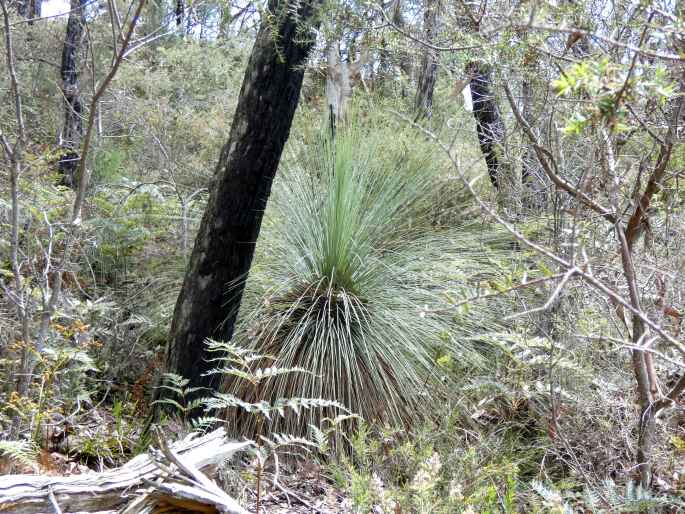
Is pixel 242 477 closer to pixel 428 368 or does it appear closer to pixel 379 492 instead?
pixel 379 492

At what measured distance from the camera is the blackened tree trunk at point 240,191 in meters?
3.17

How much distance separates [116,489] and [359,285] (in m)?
2.34

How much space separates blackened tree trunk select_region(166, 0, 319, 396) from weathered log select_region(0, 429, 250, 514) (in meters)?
1.16

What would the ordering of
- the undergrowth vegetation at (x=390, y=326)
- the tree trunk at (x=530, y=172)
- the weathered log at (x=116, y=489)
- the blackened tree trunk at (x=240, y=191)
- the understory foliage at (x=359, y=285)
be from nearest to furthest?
the weathered log at (x=116, y=489)
the undergrowth vegetation at (x=390, y=326)
the blackened tree trunk at (x=240, y=191)
the tree trunk at (x=530, y=172)
the understory foliage at (x=359, y=285)

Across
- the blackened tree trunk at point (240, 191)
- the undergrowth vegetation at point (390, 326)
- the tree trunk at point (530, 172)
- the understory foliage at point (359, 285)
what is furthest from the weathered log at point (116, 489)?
the tree trunk at point (530, 172)

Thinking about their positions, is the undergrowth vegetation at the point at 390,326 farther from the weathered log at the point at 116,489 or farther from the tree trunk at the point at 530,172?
the weathered log at the point at 116,489

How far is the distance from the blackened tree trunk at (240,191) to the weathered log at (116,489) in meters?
1.16

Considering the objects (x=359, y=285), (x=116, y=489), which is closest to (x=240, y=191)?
(x=359, y=285)

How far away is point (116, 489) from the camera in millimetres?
2002

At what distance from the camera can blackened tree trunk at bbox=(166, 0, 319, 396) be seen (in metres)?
3.17

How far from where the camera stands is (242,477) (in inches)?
112

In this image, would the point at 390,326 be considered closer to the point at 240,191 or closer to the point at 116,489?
the point at 240,191

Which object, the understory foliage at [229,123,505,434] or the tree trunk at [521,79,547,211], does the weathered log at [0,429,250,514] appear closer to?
the understory foliage at [229,123,505,434]

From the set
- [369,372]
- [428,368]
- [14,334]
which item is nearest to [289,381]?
[369,372]
